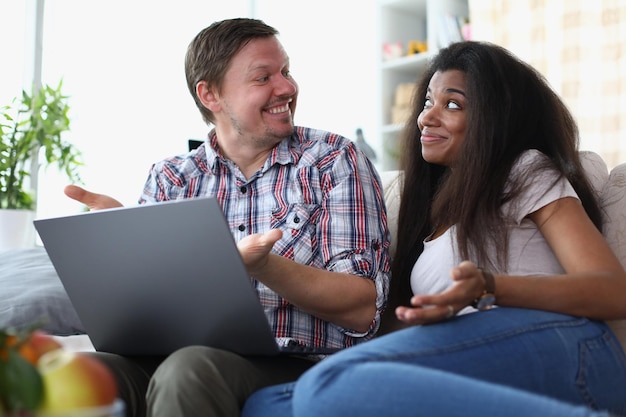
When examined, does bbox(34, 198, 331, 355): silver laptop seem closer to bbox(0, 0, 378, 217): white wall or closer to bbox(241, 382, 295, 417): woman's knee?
bbox(241, 382, 295, 417): woman's knee

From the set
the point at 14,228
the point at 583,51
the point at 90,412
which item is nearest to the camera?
the point at 90,412

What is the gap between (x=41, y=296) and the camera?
1.62 metres

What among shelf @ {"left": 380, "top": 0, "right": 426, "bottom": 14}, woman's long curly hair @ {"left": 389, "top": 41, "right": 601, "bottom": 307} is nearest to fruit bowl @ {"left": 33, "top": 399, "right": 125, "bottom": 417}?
woman's long curly hair @ {"left": 389, "top": 41, "right": 601, "bottom": 307}

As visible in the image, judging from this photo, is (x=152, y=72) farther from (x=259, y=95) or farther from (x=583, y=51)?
(x=259, y=95)

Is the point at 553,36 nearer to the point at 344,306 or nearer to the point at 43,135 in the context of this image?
the point at 43,135

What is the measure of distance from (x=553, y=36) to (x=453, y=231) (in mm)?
2363

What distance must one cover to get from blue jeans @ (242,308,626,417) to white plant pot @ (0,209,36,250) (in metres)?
1.60

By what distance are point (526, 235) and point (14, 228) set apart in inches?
72.8

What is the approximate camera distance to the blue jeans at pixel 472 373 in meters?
0.93

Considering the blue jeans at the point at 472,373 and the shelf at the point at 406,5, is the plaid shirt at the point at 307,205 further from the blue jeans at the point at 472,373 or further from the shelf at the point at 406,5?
the shelf at the point at 406,5

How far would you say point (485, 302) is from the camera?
113cm

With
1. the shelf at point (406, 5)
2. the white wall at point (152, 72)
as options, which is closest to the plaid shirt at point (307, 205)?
the white wall at point (152, 72)

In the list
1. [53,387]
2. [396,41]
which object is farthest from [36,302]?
[396,41]

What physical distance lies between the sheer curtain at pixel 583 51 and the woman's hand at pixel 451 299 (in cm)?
242
